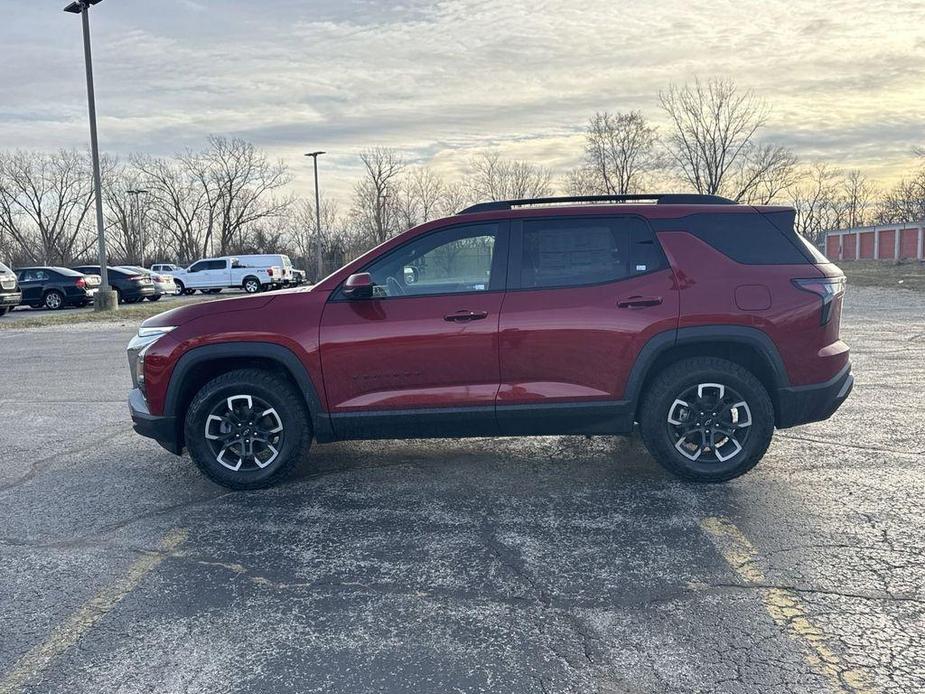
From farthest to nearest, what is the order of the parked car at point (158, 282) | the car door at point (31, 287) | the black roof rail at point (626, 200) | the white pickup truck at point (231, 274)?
the white pickup truck at point (231, 274), the parked car at point (158, 282), the car door at point (31, 287), the black roof rail at point (626, 200)

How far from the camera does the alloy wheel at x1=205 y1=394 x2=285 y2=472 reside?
4.77m

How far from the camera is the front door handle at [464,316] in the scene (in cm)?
461

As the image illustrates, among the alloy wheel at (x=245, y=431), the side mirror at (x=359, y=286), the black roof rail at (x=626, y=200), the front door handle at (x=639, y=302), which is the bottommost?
the alloy wheel at (x=245, y=431)

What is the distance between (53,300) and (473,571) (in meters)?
25.0

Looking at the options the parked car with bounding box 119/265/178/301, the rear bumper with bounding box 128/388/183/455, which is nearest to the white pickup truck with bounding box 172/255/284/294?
the parked car with bounding box 119/265/178/301

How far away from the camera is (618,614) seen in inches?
123

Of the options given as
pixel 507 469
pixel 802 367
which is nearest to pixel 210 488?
pixel 507 469

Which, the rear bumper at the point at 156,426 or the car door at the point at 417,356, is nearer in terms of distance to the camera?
the car door at the point at 417,356

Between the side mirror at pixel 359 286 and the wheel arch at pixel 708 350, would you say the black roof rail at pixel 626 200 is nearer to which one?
the side mirror at pixel 359 286

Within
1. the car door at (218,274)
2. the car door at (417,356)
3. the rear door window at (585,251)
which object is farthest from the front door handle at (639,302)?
the car door at (218,274)

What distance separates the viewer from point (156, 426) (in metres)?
4.79

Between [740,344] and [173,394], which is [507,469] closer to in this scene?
[740,344]

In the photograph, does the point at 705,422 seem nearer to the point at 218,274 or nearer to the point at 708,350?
the point at 708,350

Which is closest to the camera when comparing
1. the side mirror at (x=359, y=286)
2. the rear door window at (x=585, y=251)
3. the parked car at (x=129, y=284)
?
the side mirror at (x=359, y=286)
